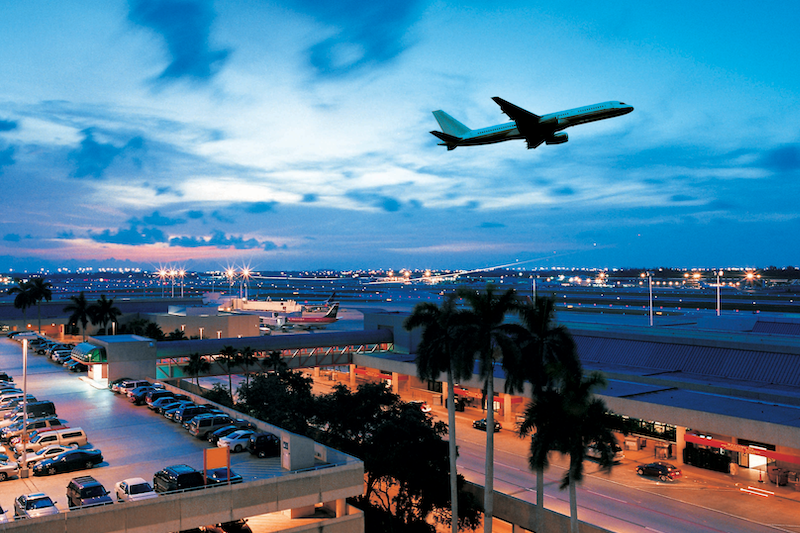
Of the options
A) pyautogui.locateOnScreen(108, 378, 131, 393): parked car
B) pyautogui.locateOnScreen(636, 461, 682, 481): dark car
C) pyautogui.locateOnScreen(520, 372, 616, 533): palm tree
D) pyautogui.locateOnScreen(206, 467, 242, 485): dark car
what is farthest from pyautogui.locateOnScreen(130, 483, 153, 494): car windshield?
pyautogui.locateOnScreen(636, 461, 682, 481): dark car

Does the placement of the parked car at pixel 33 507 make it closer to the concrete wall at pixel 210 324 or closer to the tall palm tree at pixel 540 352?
the tall palm tree at pixel 540 352

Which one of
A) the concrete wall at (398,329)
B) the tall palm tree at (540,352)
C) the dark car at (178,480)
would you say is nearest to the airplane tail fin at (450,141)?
the tall palm tree at (540,352)

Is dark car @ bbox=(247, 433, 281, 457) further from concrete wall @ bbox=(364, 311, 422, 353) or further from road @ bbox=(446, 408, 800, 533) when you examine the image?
concrete wall @ bbox=(364, 311, 422, 353)

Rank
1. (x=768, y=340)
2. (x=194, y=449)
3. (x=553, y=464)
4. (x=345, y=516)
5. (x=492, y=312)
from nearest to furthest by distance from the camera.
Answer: (x=345, y=516) < (x=194, y=449) < (x=492, y=312) < (x=553, y=464) < (x=768, y=340)

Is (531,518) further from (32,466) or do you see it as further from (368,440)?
(32,466)

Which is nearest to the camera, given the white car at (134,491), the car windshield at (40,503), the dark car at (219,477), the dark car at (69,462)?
the car windshield at (40,503)

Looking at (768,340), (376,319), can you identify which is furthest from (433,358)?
(376,319)
